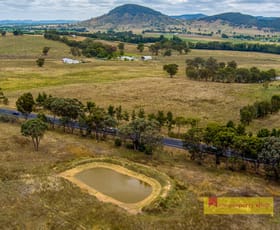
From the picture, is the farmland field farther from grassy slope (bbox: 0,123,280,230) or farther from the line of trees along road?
the line of trees along road

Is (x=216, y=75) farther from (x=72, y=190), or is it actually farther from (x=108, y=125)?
(x=72, y=190)

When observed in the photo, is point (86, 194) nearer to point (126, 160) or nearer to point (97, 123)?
point (126, 160)

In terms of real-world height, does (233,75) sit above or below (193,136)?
above

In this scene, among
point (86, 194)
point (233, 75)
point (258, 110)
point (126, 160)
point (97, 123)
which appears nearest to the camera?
point (86, 194)

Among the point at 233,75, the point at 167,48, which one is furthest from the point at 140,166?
the point at 167,48

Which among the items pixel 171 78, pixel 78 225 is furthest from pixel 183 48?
pixel 78 225

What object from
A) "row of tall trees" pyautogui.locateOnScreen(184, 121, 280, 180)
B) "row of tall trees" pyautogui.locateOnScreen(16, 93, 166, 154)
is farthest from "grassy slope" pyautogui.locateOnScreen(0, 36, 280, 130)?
"row of tall trees" pyautogui.locateOnScreen(184, 121, 280, 180)
